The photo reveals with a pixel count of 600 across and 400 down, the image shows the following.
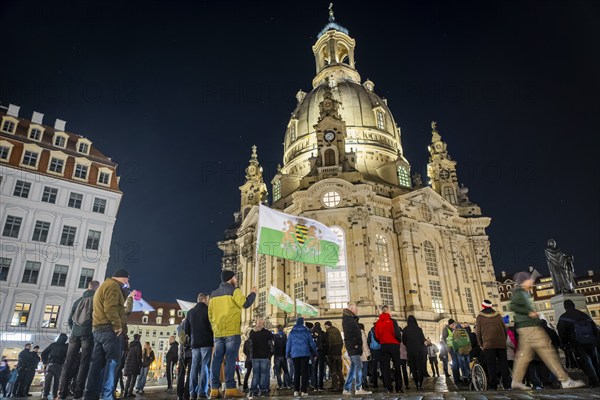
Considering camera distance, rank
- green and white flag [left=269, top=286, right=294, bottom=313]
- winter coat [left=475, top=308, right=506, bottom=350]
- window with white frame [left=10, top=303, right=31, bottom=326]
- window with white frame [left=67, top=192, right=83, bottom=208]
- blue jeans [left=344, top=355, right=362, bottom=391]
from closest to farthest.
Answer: winter coat [left=475, top=308, right=506, bottom=350], blue jeans [left=344, top=355, right=362, bottom=391], green and white flag [left=269, top=286, right=294, bottom=313], window with white frame [left=10, top=303, right=31, bottom=326], window with white frame [left=67, top=192, right=83, bottom=208]

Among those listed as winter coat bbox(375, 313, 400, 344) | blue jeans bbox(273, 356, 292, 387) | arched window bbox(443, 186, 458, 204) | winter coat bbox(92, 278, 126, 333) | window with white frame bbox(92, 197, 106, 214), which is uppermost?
arched window bbox(443, 186, 458, 204)

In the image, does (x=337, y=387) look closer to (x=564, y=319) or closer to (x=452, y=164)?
(x=564, y=319)

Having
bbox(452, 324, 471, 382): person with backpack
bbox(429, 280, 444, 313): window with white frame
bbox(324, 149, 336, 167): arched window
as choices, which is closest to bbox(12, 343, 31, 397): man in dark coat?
bbox(452, 324, 471, 382): person with backpack

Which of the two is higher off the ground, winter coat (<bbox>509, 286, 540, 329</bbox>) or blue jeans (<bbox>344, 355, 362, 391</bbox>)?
winter coat (<bbox>509, 286, 540, 329</bbox>)

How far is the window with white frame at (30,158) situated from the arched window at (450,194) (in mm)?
48264

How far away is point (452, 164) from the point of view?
55.7 meters

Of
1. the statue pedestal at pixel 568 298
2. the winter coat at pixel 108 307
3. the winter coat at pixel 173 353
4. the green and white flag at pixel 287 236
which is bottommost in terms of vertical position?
the winter coat at pixel 173 353

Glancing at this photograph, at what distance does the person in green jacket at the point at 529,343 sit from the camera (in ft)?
25.2

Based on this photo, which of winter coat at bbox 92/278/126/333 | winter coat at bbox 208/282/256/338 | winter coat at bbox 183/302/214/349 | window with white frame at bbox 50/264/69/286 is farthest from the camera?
window with white frame at bbox 50/264/69/286

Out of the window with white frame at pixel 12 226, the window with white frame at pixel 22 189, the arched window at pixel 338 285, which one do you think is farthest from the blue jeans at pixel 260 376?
the window with white frame at pixel 22 189

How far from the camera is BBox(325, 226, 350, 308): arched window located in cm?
3606

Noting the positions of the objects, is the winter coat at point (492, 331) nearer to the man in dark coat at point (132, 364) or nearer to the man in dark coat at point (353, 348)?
the man in dark coat at point (353, 348)

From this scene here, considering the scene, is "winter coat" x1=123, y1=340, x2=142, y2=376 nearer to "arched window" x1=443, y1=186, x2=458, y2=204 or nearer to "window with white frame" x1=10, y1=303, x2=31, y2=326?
"window with white frame" x1=10, y1=303, x2=31, y2=326

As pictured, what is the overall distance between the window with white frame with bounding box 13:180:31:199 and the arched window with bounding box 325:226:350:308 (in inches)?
1080
